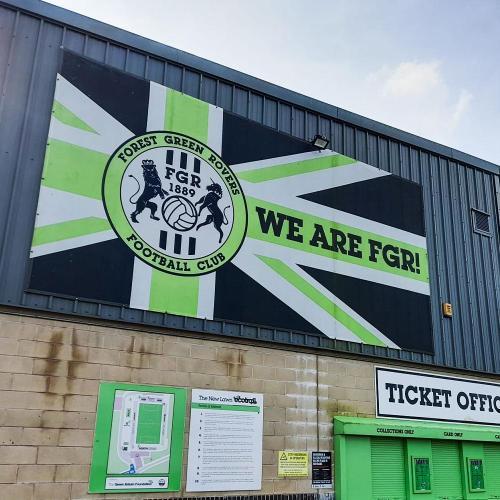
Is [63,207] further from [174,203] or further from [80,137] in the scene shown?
[174,203]

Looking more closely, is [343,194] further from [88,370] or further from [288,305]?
[88,370]

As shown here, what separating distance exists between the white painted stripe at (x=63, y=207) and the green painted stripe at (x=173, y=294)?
1.03 m

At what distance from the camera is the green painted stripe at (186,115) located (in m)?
7.71

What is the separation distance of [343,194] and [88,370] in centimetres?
482

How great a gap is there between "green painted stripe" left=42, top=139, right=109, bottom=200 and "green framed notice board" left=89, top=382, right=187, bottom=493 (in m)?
2.31

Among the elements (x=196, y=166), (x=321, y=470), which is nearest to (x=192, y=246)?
(x=196, y=166)

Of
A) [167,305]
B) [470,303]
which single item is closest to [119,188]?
[167,305]

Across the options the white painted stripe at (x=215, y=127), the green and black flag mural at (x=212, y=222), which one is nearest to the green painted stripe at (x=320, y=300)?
the green and black flag mural at (x=212, y=222)

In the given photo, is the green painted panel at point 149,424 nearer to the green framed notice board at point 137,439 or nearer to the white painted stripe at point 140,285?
the green framed notice board at point 137,439

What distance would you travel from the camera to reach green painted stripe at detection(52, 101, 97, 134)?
6.91 meters

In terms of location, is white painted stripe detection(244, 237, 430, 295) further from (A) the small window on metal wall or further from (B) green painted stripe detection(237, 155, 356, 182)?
(A) the small window on metal wall

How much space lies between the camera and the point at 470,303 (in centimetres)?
991

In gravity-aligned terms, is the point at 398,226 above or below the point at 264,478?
above

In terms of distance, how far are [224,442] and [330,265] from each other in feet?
10.1
